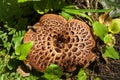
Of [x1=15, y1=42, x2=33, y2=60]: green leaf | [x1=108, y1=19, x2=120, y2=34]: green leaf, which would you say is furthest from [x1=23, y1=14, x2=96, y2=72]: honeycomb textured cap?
[x1=108, y1=19, x2=120, y2=34]: green leaf

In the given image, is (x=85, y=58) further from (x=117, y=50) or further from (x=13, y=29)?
(x=13, y=29)

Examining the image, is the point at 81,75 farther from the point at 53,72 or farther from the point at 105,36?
the point at 105,36

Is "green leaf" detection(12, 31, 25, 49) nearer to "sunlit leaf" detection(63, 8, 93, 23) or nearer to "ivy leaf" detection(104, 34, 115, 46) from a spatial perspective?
"sunlit leaf" detection(63, 8, 93, 23)

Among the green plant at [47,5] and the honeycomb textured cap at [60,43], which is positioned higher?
the green plant at [47,5]

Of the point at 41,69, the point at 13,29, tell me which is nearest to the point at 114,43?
the point at 41,69

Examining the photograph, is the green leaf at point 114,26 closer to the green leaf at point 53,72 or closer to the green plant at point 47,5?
the green plant at point 47,5

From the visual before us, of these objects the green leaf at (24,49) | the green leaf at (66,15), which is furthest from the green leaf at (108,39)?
the green leaf at (24,49)
